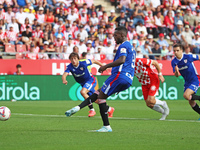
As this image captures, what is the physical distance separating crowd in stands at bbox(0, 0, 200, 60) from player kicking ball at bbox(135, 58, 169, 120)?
33.7ft

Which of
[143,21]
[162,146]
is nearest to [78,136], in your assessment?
[162,146]

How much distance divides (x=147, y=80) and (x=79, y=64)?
8.61 ft

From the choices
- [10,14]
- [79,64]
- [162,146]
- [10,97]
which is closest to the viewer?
[162,146]

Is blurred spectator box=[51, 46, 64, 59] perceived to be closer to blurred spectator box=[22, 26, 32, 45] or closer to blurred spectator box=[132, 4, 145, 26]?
blurred spectator box=[22, 26, 32, 45]

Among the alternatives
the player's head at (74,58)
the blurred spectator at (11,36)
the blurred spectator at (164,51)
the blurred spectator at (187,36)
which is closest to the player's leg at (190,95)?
the player's head at (74,58)

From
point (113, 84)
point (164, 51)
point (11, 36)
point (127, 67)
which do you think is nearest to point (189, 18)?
point (164, 51)

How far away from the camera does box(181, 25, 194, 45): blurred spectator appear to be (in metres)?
27.4

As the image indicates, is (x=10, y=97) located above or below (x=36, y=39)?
below

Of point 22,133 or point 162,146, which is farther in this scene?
point 22,133

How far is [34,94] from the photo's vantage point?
2291cm

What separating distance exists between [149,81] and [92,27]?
12664 mm

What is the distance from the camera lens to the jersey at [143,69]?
13094mm

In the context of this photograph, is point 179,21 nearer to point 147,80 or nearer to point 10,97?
point 10,97

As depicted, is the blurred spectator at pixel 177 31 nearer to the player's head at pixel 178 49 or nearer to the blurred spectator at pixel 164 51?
the blurred spectator at pixel 164 51
